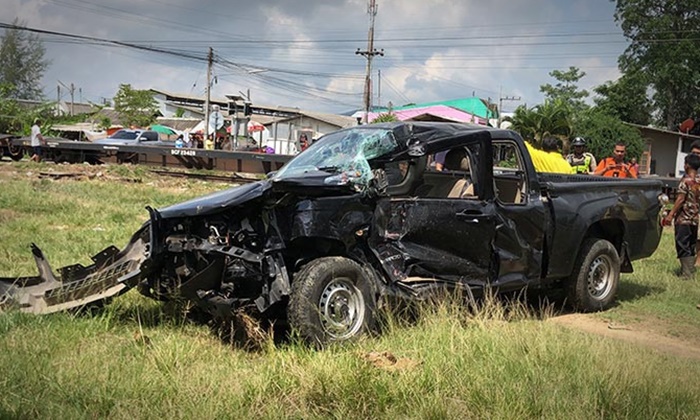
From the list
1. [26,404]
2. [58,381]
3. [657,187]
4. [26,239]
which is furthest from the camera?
[26,239]

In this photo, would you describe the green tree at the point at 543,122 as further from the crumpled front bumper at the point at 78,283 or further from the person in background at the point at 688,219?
→ the crumpled front bumper at the point at 78,283

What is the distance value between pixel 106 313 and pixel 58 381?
5.13 ft

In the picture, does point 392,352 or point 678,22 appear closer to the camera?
point 392,352

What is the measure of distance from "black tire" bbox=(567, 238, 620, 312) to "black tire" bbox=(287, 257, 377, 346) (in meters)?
2.81

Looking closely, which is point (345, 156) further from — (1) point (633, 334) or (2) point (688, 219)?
(2) point (688, 219)

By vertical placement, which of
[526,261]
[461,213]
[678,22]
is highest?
[678,22]

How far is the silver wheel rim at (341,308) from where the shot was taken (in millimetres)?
4992

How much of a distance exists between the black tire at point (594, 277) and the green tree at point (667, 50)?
49.4 m

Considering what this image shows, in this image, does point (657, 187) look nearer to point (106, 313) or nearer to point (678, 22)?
point (106, 313)

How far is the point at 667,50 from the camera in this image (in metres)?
50.8

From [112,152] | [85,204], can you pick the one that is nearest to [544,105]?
[112,152]

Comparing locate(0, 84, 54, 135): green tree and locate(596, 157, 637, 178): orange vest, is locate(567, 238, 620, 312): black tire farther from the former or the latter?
locate(0, 84, 54, 135): green tree

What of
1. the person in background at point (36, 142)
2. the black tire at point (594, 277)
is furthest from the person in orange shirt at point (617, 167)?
the person in background at point (36, 142)

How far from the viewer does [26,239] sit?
370 inches
